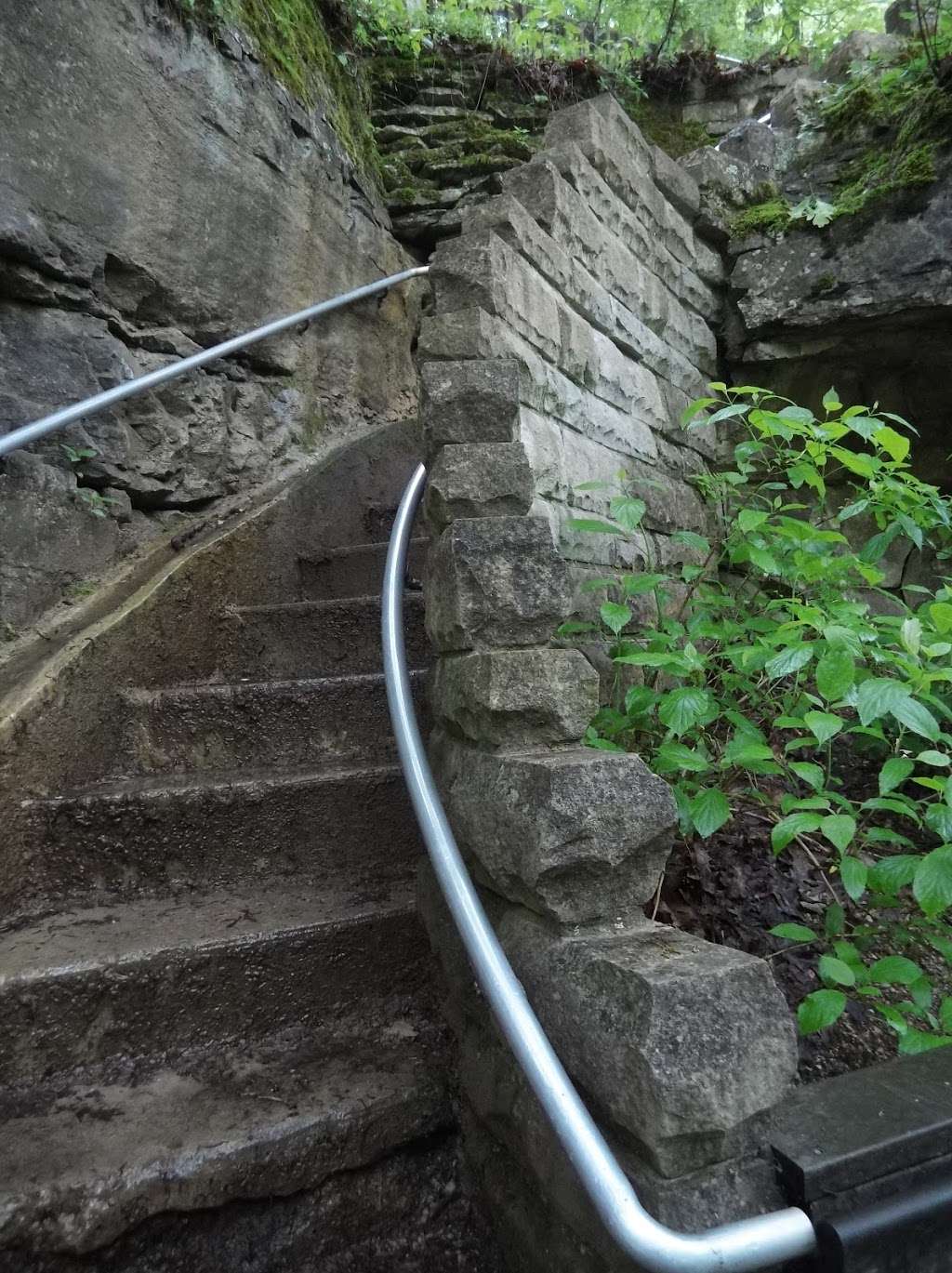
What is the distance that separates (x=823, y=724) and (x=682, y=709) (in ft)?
0.92

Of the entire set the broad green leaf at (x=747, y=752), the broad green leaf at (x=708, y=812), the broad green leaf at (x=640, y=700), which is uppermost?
the broad green leaf at (x=640, y=700)

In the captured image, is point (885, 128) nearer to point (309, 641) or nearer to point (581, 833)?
point (309, 641)

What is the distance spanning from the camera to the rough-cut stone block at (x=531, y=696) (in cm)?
136

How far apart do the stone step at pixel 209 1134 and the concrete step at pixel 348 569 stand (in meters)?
1.74

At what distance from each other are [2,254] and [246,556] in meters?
1.17

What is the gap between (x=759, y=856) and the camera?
1.85 meters

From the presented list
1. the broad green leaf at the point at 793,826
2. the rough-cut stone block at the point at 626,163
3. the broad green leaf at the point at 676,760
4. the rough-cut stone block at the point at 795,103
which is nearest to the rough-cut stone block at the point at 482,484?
the broad green leaf at the point at 676,760

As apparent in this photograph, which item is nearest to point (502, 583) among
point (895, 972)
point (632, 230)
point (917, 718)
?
point (917, 718)

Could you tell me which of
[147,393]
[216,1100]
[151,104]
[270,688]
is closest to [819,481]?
[270,688]

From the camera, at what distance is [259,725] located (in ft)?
6.74

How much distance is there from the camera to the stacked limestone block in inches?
37.1

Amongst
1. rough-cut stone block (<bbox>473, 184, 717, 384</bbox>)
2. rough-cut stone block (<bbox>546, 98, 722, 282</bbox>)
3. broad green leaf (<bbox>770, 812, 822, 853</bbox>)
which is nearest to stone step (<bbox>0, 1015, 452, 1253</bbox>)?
broad green leaf (<bbox>770, 812, 822, 853</bbox>)

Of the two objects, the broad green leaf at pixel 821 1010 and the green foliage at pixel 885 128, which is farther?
the green foliage at pixel 885 128

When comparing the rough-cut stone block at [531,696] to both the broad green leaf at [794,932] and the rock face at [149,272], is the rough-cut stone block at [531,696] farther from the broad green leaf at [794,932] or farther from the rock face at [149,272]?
the rock face at [149,272]
